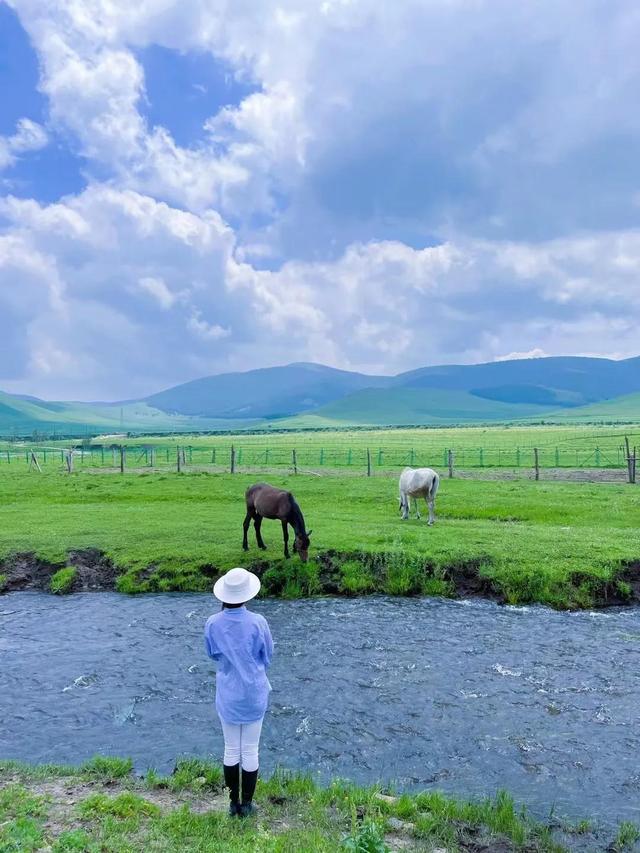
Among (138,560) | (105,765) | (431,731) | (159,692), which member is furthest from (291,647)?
(138,560)

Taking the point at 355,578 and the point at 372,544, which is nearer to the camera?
the point at 355,578

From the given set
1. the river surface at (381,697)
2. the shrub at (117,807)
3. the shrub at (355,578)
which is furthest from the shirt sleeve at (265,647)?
the shrub at (355,578)

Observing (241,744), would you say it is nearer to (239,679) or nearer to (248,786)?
(248,786)

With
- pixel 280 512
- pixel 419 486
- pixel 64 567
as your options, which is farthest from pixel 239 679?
pixel 419 486

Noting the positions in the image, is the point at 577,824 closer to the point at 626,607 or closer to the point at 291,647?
the point at 291,647

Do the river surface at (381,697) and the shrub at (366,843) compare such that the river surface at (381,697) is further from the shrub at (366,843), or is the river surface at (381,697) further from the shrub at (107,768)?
the shrub at (366,843)

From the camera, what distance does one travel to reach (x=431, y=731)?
962cm

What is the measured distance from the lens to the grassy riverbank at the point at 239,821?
20.7 feet

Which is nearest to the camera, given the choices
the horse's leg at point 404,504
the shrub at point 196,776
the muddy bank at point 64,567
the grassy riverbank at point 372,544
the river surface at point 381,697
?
the shrub at point 196,776

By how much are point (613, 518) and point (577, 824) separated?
19176 millimetres

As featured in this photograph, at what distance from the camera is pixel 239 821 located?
6867 millimetres

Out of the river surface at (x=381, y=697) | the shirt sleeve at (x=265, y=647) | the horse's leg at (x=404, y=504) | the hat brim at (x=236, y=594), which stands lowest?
the river surface at (x=381, y=697)

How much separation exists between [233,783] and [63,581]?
510 inches

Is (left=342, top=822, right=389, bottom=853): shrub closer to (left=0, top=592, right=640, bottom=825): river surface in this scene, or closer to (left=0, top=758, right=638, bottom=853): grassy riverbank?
(left=0, top=758, right=638, bottom=853): grassy riverbank
